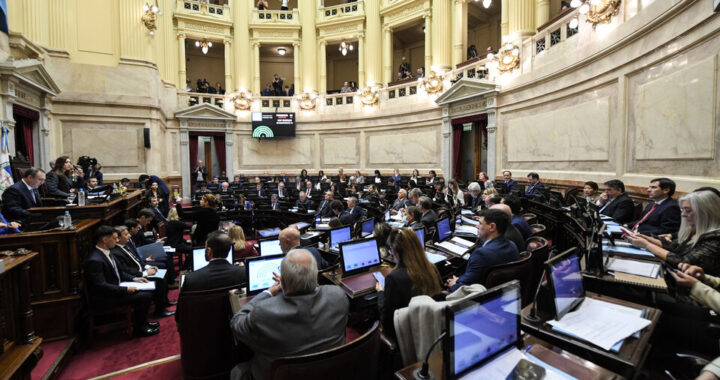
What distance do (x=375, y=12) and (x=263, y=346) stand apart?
679 inches

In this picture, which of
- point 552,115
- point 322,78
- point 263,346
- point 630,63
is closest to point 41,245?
point 263,346

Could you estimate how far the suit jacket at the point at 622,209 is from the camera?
5.05 metres

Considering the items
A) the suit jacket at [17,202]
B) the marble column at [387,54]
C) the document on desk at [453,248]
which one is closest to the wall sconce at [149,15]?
the marble column at [387,54]

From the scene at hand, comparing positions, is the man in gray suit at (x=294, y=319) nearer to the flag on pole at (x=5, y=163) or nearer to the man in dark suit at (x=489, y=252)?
the man in dark suit at (x=489, y=252)

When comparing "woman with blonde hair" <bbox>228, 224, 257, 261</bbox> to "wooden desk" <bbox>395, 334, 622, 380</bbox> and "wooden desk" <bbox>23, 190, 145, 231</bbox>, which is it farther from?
"wooden desk" <bbox>395, 334, 622, 380</bbox>

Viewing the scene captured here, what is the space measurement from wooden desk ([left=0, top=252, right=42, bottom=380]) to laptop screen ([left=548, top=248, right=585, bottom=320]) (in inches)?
125

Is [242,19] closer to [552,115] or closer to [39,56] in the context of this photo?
[39,56]

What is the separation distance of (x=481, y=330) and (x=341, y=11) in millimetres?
18307

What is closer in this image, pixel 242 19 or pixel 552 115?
pixel 552 115

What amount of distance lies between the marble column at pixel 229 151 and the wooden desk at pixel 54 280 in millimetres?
13376

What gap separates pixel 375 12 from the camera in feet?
53.4

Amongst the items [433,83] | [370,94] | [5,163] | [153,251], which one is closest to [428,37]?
[433,83]

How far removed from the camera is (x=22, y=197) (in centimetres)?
457

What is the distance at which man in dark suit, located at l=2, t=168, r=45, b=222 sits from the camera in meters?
4.37
